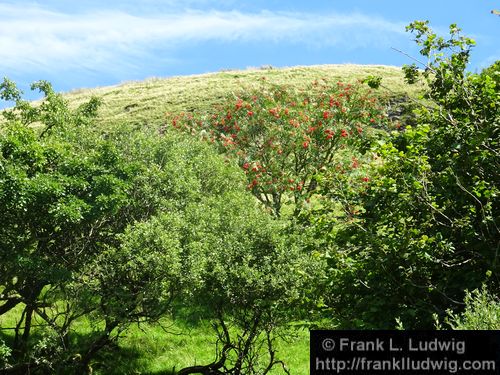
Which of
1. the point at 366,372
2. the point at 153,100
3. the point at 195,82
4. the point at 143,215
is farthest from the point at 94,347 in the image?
the point at 195,82

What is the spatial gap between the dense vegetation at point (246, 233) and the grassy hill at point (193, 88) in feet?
175

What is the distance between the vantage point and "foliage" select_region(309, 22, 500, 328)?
493 inches

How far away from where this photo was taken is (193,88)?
9281cm

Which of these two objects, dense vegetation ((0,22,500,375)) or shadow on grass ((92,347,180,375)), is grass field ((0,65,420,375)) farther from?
dense vegetation ((0,22,500,375))

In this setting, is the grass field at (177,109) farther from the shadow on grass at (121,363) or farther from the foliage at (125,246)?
the foliage at (125,246)

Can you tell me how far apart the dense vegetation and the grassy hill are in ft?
175

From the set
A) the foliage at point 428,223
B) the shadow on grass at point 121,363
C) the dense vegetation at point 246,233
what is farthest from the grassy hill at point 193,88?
the foliage at point 428,223

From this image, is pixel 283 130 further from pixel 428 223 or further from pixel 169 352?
pixel 428 223

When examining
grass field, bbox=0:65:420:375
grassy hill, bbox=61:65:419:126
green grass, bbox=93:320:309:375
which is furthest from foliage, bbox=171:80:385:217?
grassy hill, bbox=61:65:419:126

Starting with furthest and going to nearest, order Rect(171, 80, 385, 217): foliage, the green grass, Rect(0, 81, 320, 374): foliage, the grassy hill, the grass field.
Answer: the grassy hill
Rect(171, 80, 385, 217): foliage
the grass field
the green grass
Rect(0, 81, 320, 374): foliage

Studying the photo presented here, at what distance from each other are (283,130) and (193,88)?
200 feet

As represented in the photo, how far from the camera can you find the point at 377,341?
8.39 metres

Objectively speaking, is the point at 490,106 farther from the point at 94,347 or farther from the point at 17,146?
the point at 94,347

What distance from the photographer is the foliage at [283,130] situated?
108 feet
